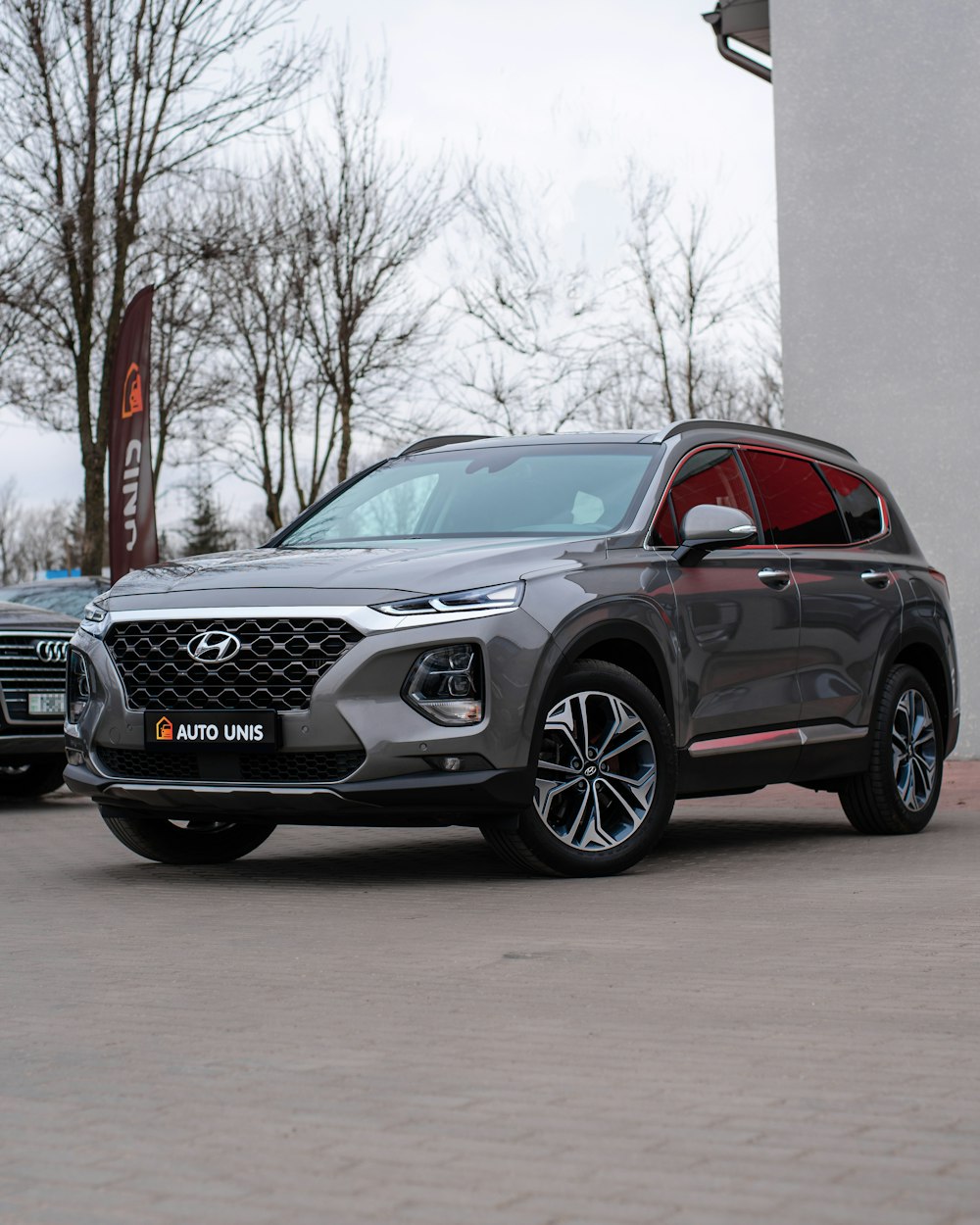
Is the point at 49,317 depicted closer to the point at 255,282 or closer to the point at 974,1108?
the point at 255,282

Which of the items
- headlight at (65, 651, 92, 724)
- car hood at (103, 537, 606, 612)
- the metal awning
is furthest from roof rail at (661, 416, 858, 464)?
the metal awning

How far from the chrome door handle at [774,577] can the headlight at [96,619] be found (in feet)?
9.44

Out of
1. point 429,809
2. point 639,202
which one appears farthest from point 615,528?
point 639,202

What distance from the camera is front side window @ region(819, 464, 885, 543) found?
9.77 meters

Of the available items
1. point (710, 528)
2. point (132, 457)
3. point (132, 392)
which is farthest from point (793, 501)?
point (132, 392)

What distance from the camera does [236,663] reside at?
24.1 ft

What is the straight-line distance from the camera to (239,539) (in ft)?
258

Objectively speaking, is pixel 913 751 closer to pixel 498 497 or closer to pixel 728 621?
pixel 728 621

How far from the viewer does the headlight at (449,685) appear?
7164mm

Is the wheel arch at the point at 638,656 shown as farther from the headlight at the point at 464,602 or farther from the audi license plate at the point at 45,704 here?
the audi license plate at the point at 45,704

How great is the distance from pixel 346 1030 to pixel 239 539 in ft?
244

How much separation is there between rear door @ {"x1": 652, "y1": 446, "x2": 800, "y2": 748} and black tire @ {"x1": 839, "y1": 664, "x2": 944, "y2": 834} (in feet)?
2.82

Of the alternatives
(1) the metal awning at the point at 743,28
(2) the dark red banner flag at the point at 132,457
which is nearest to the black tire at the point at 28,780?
(2) the dark red banner flag at the point at 132,457

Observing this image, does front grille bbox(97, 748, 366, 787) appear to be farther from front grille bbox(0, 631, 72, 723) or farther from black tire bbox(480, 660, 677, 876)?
front grille bbox(0, 631, 72, 723)
